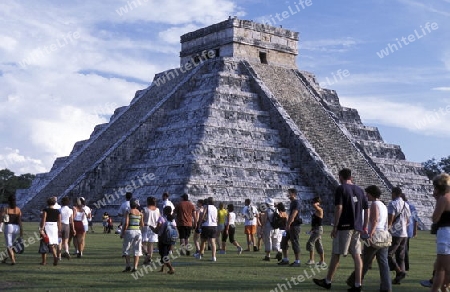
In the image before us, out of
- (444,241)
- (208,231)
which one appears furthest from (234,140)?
(444,241)

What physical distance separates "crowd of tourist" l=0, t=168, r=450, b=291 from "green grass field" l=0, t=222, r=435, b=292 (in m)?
0.36

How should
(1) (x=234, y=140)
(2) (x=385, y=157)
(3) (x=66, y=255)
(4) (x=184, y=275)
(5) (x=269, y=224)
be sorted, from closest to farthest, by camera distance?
(4) (x=184, y=275) → (3) (x=66, y=255) → (5) (x=269, y=224) → (1) (x=234, y=140) → (2) (x=385, y=157)

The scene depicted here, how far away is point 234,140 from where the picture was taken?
32688mm

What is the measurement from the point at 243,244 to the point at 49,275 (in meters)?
9.51

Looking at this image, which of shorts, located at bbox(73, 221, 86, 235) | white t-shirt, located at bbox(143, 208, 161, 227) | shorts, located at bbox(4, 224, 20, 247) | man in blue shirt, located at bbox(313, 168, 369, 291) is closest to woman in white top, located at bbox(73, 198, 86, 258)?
shorts, located at bbox(73, 221, 86, 235)

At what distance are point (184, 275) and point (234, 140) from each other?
20.4 m

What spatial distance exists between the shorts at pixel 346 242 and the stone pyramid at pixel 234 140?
17.8m

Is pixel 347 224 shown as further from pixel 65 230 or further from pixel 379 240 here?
pixel 65 230

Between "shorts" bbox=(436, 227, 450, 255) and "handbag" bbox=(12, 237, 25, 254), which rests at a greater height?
"shorts" bbox=(436, 227, 450, 255)

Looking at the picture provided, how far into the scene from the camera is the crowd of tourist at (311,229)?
10473 millimetres

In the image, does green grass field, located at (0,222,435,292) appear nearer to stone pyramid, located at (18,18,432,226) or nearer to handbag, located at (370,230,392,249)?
handbag, located at (370,230,392,249)

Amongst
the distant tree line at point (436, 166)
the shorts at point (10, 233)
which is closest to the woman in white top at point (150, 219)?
the shorts at point (10, 233)

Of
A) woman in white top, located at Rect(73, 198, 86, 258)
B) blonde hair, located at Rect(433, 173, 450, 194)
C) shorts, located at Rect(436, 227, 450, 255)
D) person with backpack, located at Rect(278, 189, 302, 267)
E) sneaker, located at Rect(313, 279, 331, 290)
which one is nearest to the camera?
shorts, located at Rect(436, 227, 450, 255)

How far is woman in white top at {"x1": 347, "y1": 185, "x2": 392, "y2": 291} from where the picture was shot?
34.6 feet
